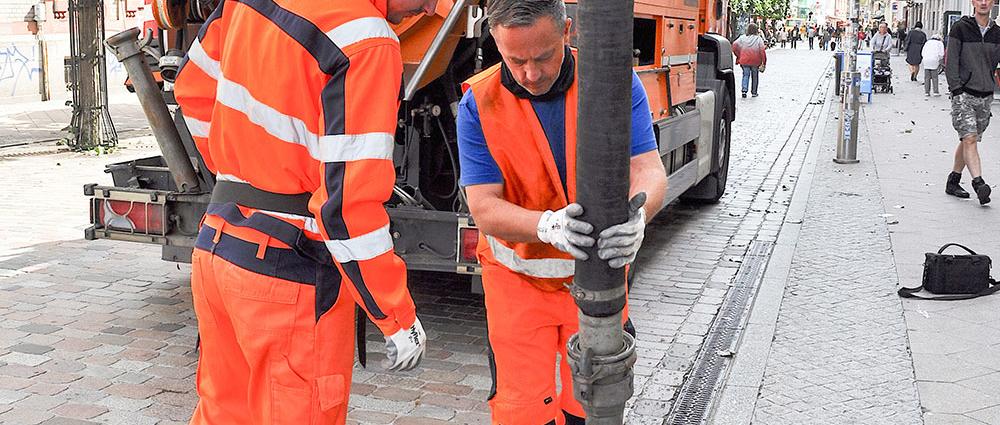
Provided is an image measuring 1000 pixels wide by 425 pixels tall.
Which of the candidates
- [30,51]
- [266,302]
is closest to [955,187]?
[266,302]

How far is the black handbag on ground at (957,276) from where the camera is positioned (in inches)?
274

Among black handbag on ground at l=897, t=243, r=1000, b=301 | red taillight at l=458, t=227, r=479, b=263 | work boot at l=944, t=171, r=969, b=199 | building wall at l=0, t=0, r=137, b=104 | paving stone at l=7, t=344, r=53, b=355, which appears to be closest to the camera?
red taillight at l=458, t=227, r=479, b=263

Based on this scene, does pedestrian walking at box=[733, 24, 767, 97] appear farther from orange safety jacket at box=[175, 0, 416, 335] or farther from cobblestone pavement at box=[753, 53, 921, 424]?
orange safety jacket at box=[175, 0, 416, 335]

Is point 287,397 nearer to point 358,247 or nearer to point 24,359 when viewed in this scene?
point 358,247

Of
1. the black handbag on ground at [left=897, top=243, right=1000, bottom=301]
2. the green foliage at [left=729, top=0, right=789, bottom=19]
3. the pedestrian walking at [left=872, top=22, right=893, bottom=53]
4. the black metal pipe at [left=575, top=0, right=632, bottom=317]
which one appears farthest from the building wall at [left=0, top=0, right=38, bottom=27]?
the green foliage at [left=729, top=0, right=789, bottom=19]

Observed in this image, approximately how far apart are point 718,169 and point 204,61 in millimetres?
7950

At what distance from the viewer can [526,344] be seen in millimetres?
3340

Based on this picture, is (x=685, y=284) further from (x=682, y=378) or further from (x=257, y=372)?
(x=257, y=372)

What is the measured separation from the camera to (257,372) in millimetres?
2928

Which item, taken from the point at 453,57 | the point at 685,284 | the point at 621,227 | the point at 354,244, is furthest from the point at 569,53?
the point at 685,284

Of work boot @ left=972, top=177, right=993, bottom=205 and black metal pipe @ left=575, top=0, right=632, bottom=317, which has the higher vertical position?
black metal pipe @ left=575, top=0, right=632, bottom=317

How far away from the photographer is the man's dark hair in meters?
2.92

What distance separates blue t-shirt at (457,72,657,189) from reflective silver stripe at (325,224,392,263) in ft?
1.81

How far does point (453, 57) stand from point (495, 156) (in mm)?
2860
